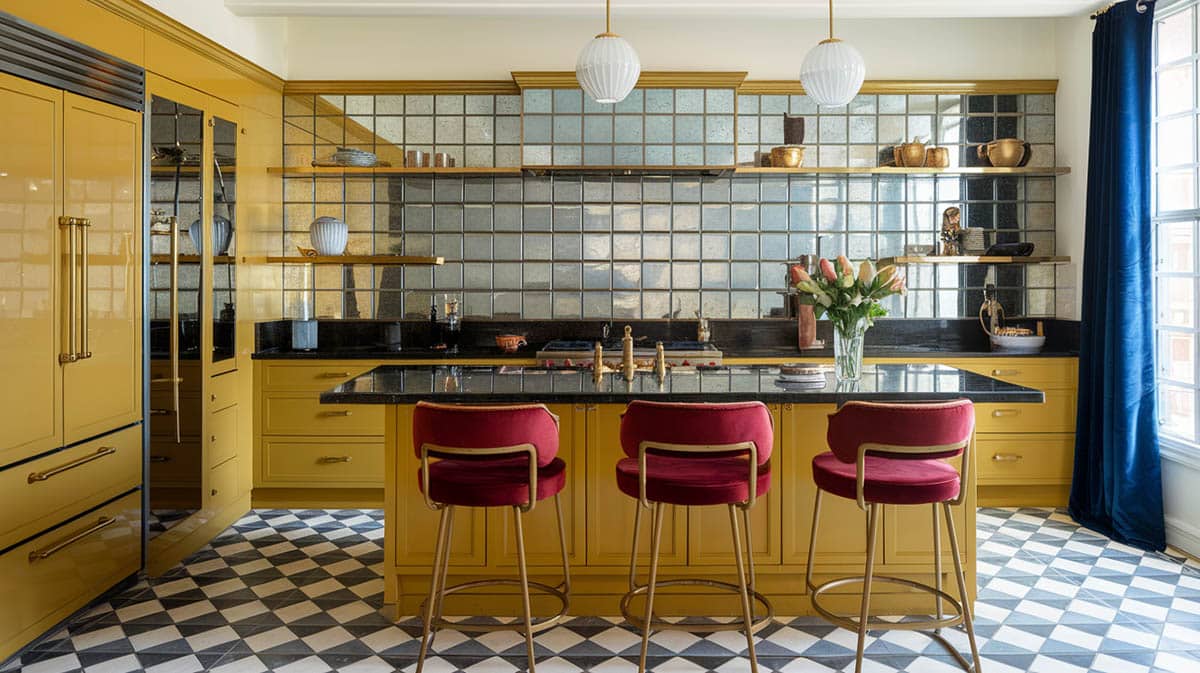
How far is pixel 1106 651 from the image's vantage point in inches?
121

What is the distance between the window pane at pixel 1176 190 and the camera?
4.38 m

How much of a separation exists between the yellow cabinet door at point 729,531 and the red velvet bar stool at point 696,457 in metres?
0.42

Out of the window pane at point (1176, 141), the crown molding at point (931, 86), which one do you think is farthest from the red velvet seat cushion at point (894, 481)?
the crown molding at point (931, 86)

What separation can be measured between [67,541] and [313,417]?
1.93 metres

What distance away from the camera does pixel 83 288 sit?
334 cm

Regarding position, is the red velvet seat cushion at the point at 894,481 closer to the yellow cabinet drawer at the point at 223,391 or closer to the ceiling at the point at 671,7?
the ceiling at the point at 671,7

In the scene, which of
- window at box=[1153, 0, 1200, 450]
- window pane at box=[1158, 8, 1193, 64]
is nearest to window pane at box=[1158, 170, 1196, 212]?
window at box=[1153, 0, 1200, 450]

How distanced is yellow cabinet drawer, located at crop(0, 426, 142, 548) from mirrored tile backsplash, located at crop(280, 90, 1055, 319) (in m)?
2.19

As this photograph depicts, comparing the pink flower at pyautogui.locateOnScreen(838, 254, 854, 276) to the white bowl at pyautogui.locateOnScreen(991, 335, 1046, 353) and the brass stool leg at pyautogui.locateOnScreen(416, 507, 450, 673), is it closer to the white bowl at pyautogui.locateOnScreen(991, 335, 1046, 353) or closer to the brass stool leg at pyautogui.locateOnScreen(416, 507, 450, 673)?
the brass stool leg at pyautogui.locateOnScreen(416, 507, 450, 673)

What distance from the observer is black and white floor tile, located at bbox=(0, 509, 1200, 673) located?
3.00m

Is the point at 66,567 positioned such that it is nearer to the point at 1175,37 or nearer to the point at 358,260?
the point at 358,260

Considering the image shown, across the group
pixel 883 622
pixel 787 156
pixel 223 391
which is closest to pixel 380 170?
pixel 223 391

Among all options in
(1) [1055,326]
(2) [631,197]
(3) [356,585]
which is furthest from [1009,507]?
(3) [356,585]

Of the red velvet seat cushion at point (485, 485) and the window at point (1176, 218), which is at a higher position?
the window at point (1176, 218)
